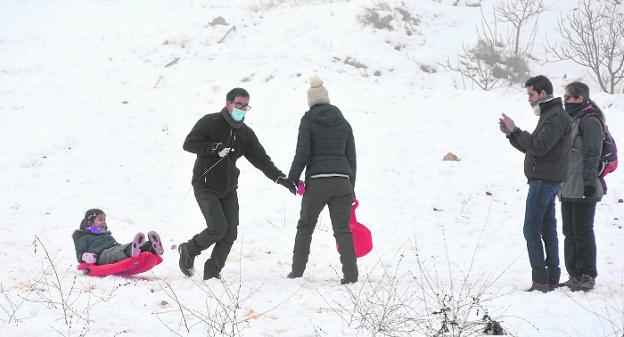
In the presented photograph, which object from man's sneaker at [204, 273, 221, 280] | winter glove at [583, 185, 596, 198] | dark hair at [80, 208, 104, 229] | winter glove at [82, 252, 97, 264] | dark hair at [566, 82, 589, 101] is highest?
dark hair at [566, 82, 589, 101]

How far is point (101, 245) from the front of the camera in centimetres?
627

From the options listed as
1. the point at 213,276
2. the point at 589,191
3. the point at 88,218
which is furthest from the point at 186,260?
the point at 589,191

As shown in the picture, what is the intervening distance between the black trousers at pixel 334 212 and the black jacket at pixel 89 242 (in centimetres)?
245

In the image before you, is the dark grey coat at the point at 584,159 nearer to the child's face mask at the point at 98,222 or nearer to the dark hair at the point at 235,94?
the dark hair at the point at 235,94

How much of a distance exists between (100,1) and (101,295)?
31.0 metres

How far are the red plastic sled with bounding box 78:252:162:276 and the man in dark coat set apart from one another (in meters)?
1.70

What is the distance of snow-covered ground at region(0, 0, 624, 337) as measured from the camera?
14.1 feet

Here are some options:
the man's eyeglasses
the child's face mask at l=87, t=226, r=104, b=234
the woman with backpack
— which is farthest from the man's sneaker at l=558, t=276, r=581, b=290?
the child's face mask at l=87, t=226, r=104, b=234

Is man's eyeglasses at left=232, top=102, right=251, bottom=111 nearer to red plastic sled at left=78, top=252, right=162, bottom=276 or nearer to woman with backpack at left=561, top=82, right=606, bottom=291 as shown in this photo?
red plastic sled at left=78, top=252, right=162, bottom=276

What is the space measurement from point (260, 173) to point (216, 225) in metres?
6.18

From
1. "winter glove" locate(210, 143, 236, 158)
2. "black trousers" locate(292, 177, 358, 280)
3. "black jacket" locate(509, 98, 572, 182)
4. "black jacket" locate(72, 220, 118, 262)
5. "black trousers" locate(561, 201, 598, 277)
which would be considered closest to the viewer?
"black jacket" locate(509, 98, 572, 182)

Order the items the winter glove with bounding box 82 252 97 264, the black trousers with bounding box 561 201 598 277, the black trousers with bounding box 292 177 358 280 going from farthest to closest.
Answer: the winter glove with bounding box 82 252 97 264, the black trousers with bounding box 292 177 358 280, the black trousers with bounding box 561 201 598 277

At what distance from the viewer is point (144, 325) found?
3.70m

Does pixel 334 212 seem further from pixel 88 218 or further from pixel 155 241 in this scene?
pixel 88 218
